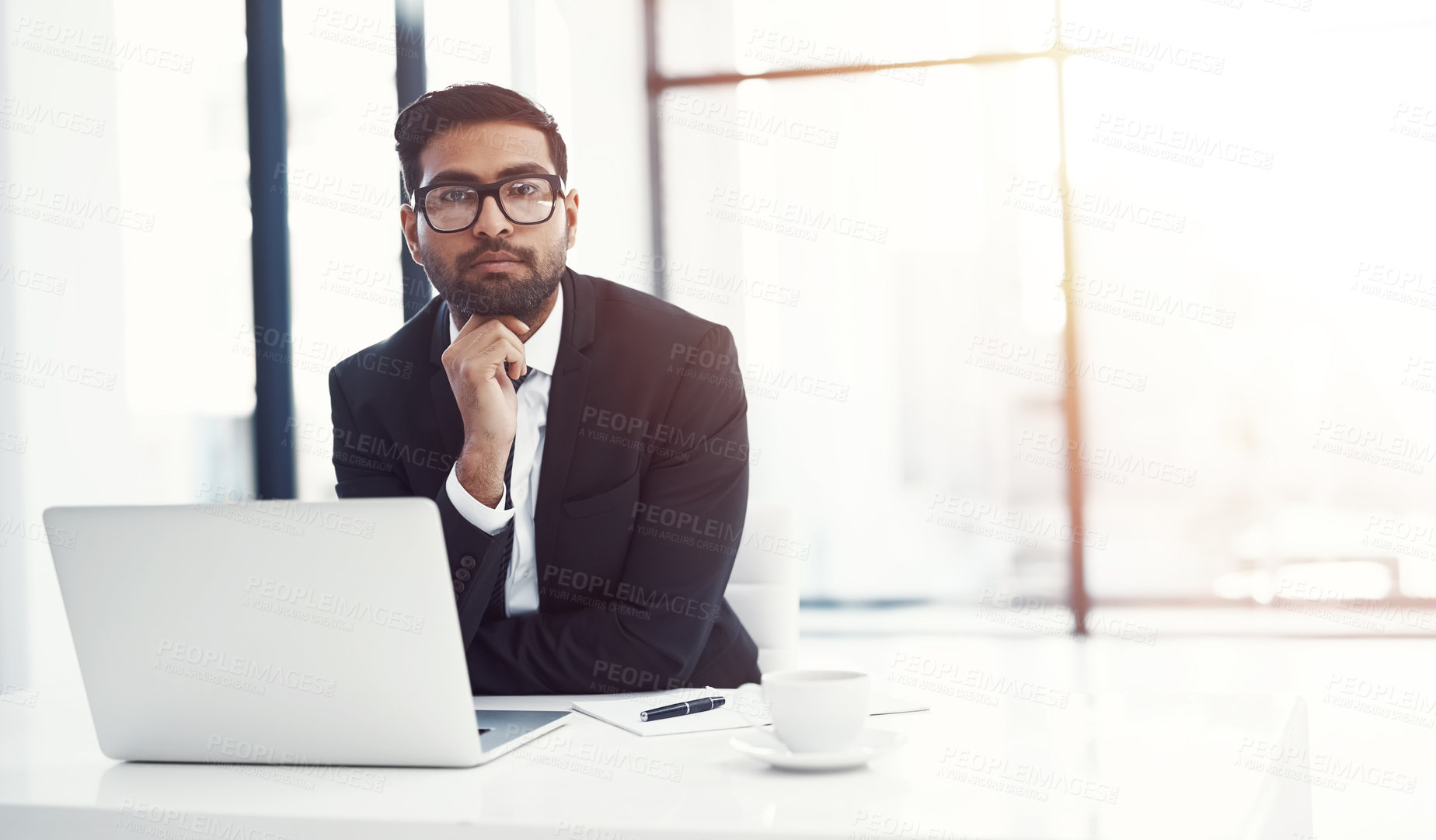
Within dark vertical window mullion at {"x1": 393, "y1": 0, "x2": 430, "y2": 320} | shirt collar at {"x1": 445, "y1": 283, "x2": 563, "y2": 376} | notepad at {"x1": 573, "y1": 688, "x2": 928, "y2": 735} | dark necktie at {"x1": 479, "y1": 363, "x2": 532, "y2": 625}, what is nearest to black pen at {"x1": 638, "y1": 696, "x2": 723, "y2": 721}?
notepad at {"x1": 573, "y1": 688, "x2": 928, "y2": 735}

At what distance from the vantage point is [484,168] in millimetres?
1667

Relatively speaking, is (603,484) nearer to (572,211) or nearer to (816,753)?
(572,211)

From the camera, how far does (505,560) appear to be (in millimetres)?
1562

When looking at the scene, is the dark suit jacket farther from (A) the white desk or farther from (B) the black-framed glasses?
(A) the white desk

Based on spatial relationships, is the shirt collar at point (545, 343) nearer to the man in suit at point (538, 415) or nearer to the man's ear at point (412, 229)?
the man in suit at point (538, 415)

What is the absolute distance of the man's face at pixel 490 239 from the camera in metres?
1.67

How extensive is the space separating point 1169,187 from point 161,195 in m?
3.51

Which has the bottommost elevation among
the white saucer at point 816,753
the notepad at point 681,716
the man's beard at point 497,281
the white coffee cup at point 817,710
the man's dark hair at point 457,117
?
the notepad at point 681,716

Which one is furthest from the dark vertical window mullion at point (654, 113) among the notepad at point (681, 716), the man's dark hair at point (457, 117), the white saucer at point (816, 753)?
the white saucer at point (816, 753)

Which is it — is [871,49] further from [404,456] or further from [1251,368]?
[404,456]

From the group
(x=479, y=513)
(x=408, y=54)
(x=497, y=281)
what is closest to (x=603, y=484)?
(x=479, y=513)

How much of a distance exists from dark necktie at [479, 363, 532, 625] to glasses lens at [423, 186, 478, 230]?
10.0 inches

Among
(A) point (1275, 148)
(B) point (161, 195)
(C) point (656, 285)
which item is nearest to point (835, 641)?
(C) point (656, 285)

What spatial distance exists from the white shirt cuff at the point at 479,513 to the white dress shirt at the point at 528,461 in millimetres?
72
